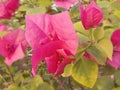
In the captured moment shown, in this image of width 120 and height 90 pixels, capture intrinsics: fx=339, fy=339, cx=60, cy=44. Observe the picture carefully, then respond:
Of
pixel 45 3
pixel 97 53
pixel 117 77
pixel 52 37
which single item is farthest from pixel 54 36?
pixel 45 3

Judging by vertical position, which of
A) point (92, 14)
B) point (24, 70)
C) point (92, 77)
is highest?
point (92, 14)

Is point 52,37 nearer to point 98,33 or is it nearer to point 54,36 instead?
point 54,36

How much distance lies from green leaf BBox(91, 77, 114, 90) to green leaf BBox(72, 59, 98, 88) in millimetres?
89

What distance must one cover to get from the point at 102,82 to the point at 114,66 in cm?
7

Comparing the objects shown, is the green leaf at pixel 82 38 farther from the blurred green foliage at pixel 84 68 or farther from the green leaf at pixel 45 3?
the green leaf at pixel 45 3

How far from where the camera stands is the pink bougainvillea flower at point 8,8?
83 cm

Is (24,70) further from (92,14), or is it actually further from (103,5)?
(92,14)

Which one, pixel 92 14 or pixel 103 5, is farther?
pixel 103 5

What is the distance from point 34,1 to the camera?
1.10m

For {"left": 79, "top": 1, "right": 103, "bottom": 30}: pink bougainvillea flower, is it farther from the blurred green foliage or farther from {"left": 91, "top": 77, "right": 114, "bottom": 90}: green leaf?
{"left": 91, "top": 77, "right": 114, "bottom": 90}: green leaf

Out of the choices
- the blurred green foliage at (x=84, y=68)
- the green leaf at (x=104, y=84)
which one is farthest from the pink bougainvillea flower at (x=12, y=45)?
the green leaf at (x=104, y=84)

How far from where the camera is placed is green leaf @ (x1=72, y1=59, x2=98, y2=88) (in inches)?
25.4

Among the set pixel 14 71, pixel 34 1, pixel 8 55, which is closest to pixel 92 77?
pixel 8 55

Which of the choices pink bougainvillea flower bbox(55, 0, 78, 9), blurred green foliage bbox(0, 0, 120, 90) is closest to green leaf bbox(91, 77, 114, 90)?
blurred green foliage bbox(0, 0, 120, 90)
